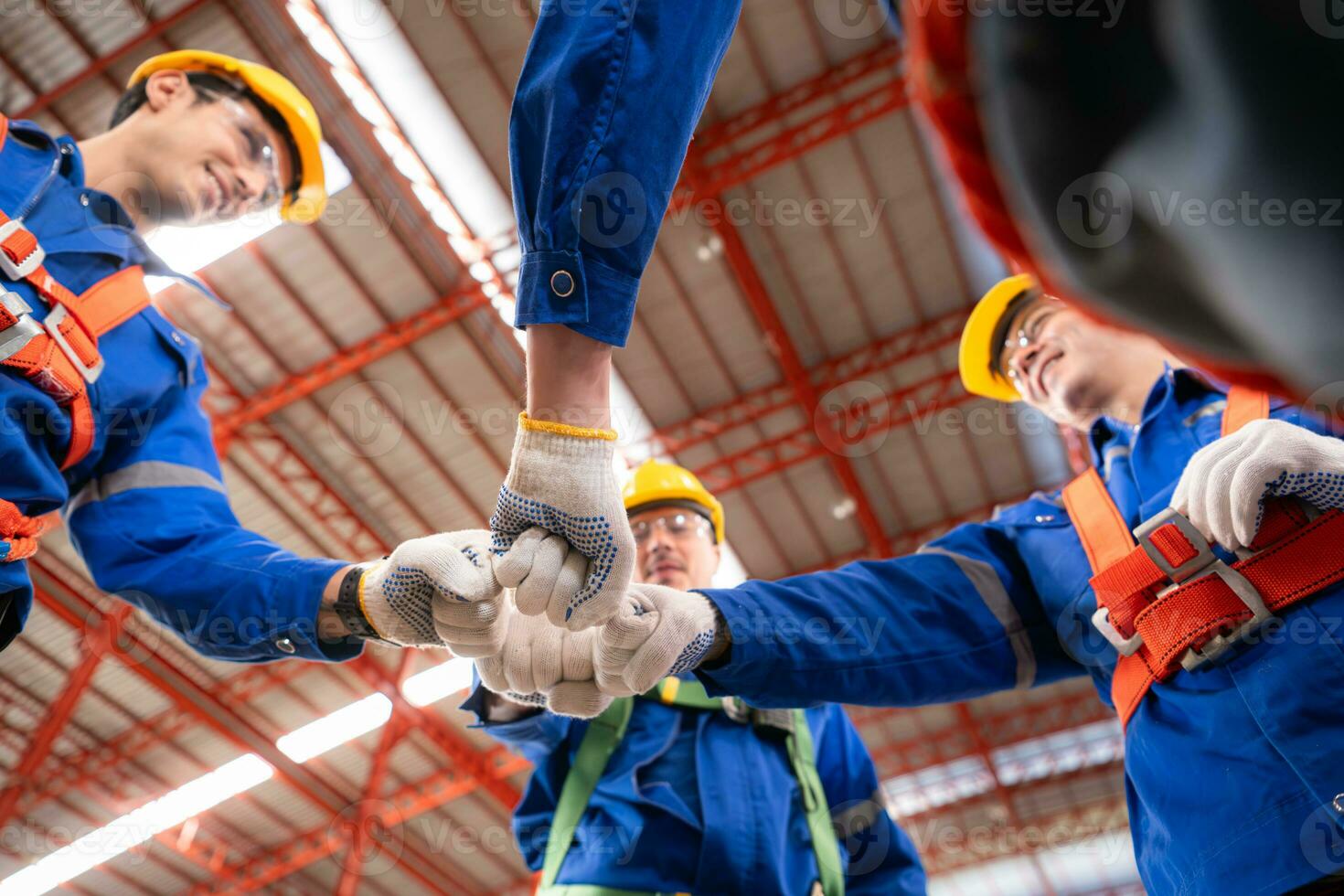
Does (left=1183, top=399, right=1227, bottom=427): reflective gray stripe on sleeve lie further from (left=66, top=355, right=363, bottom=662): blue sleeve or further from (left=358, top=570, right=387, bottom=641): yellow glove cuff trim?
(left=66, top=355, right=363, bottom=662): blue sleeve

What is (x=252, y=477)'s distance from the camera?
46.3 ft

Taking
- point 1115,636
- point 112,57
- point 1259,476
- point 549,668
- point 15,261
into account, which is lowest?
point 1115,636

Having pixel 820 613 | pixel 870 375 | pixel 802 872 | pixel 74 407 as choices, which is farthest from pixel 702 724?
pixel 870 375

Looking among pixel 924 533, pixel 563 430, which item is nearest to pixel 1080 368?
pixel 563 430

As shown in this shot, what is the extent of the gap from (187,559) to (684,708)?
183 centimetres

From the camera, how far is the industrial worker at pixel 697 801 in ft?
10.2

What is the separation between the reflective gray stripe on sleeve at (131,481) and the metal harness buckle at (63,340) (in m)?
0.32

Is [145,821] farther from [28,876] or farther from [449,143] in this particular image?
[449,143]

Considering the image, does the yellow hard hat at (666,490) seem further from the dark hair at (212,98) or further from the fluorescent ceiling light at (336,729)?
the fluorescent ceiling light at (336,729)

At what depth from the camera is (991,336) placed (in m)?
4.65

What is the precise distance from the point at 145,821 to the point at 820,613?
59.2 feet

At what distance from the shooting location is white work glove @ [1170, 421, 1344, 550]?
6.61ft

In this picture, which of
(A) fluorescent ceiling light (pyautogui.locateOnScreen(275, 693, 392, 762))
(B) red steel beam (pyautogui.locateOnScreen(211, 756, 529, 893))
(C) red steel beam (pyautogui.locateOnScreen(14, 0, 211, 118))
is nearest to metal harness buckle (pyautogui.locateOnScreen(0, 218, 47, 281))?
(C) red steel beam (pyautogui.locateOnScreen(14, 0, 211, 118))

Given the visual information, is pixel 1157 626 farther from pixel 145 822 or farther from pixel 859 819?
pixel 145 822
